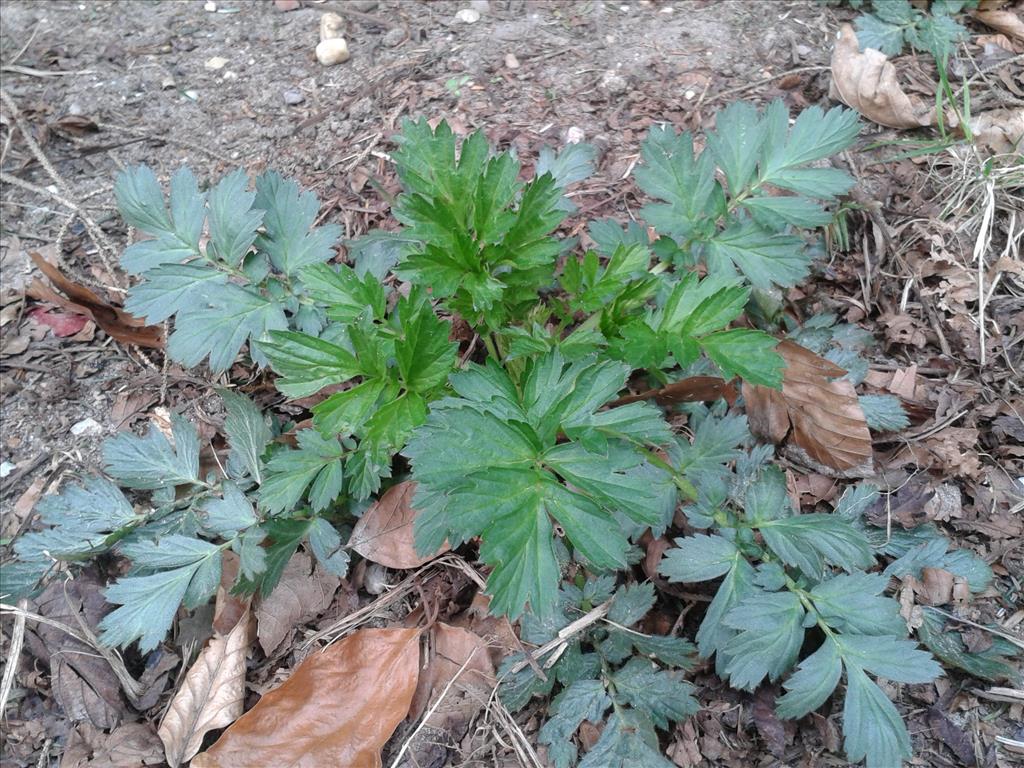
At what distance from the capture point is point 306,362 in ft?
4.99

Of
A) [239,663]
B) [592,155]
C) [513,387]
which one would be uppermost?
[592,155]

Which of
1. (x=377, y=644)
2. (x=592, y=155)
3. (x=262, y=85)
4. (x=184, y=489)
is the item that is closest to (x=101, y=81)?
(x=262, y=85)

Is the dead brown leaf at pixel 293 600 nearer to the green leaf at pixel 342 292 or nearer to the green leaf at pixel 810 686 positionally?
the green leaf at pixel 342 292

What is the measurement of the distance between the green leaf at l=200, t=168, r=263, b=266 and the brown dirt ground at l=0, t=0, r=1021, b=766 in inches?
18.0

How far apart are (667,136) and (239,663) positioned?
5.77ft

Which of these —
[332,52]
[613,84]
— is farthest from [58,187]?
[613,84]

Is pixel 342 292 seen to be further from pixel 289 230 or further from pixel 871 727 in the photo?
pixel 871 727

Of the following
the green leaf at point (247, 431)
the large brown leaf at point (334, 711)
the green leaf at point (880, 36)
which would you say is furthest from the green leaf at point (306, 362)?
the green leaf at point (880, 36)

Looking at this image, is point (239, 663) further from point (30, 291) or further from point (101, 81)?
point (101, 81)

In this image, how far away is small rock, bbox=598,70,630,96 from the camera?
2611 mm

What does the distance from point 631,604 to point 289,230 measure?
4.34 ft

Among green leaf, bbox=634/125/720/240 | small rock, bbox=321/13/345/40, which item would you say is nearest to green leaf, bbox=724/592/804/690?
green leaf, bbox=634/125/720/240

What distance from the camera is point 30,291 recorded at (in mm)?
2393

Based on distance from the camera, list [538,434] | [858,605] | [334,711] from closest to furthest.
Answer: [538,434] < [858,605] < [334,711]
